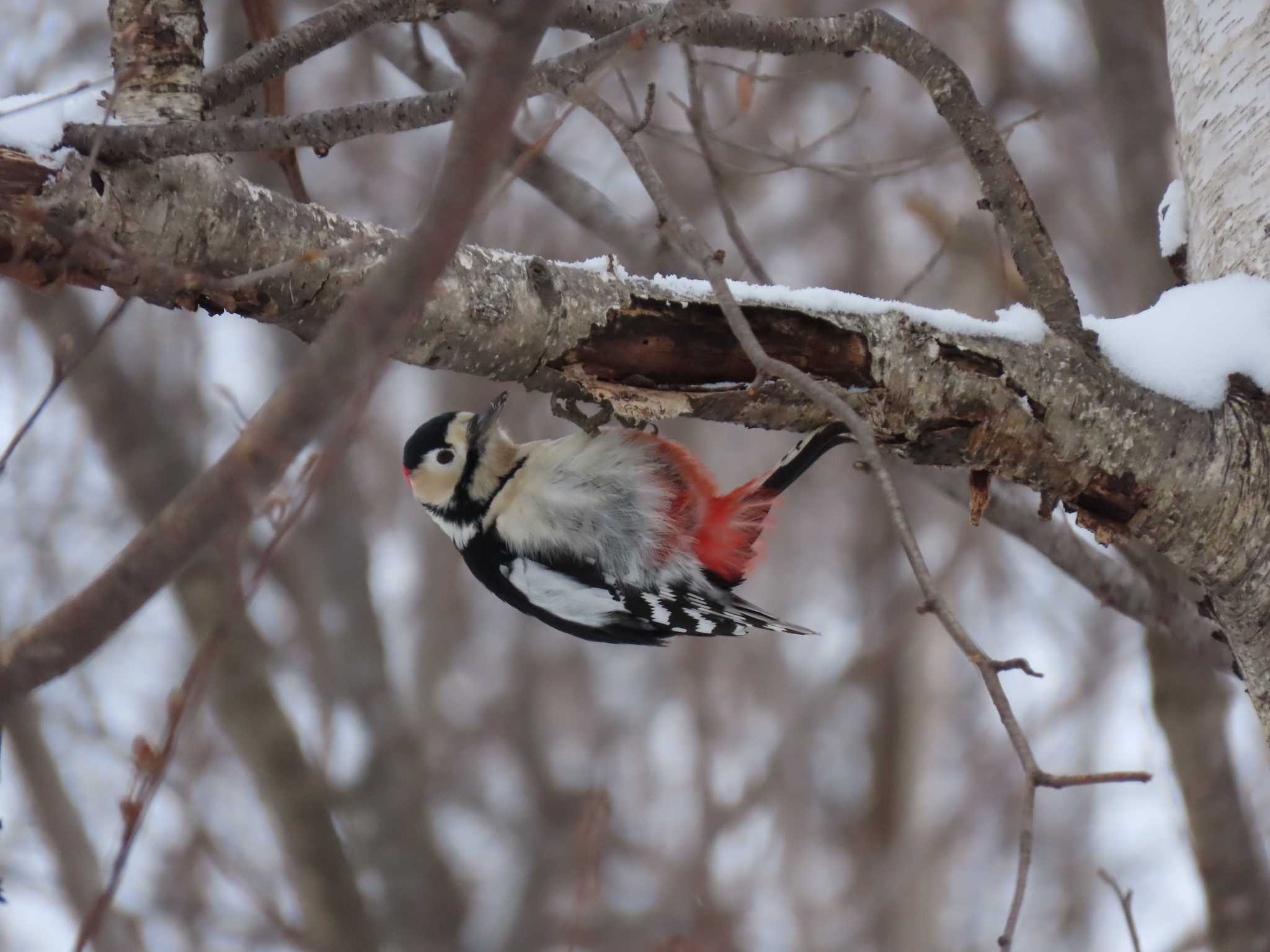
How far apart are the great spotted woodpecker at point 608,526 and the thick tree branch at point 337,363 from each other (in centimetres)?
233

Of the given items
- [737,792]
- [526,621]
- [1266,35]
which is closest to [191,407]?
[526,621]

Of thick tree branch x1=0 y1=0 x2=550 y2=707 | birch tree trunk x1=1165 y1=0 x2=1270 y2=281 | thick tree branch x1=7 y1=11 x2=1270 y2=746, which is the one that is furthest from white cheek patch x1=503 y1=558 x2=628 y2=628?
thick tree branch x1=0 y1=0 x2=550 y2=707

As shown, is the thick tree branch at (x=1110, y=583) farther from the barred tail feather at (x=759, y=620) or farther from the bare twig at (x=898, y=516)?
the bare twig at (x=898, y=516)

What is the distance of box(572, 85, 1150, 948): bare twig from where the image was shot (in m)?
1.31

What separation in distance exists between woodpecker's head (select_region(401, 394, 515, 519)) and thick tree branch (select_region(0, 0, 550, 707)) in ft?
7.89

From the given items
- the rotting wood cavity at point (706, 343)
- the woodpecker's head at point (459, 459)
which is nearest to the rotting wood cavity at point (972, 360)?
the rotting wood cavity at point (706, 343)

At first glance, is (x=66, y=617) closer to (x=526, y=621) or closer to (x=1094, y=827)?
(x=526, y=621)

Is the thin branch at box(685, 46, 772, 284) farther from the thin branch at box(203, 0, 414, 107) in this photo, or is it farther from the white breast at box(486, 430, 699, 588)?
the thin branch at box(203, 0, 414, 107)

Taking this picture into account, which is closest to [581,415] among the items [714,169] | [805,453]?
[805,453]

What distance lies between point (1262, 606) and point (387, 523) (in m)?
7.79

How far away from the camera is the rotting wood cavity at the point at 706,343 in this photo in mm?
2287

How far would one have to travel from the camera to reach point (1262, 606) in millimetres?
2373

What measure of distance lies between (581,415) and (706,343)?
2.23ft

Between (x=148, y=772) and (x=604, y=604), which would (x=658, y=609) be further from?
(x=148, y=772)
